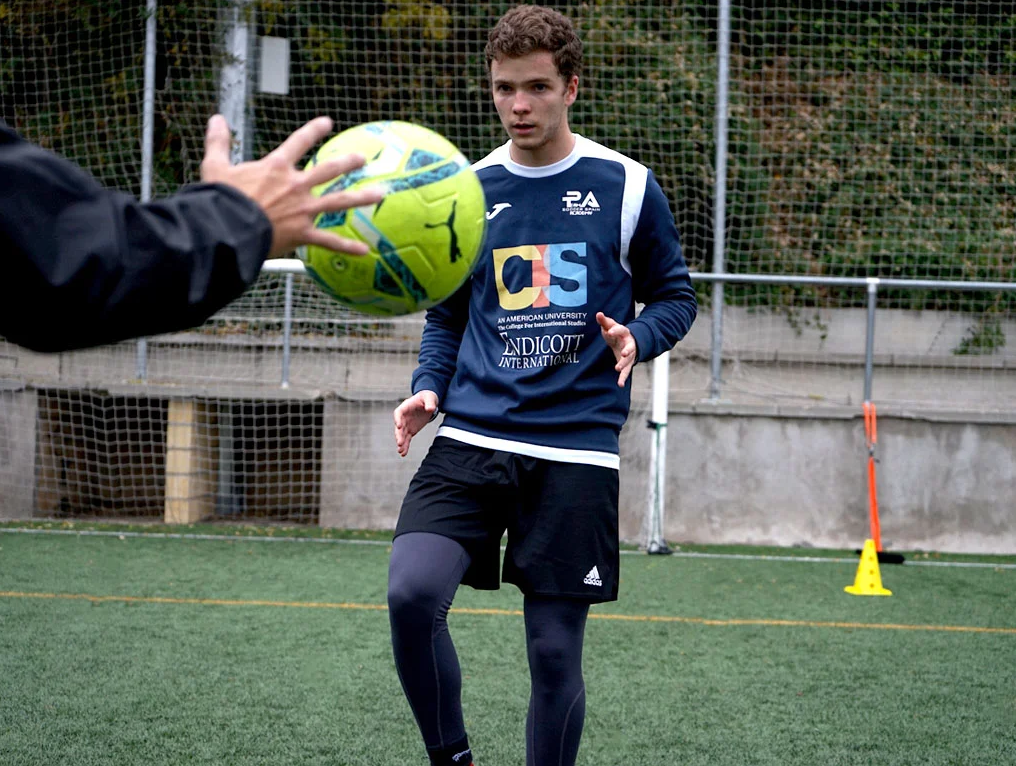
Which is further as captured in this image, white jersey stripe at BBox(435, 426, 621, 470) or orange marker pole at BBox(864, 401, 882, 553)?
orange marker pole at BBox(864, 401, 882, 553)

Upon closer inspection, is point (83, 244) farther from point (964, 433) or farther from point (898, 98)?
point (898, 98)

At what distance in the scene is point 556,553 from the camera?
104 inches

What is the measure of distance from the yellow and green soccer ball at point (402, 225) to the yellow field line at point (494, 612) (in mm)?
3439

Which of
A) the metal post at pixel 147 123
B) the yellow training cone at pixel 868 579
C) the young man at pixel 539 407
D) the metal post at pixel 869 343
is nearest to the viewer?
the young man at pixel 539 407

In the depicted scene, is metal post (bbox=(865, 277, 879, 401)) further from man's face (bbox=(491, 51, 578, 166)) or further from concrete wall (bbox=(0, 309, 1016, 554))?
man's face (bbox=(491, 51, 578, 166))

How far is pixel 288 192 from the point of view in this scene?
1.49 metres

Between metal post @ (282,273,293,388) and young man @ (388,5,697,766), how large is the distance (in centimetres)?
549

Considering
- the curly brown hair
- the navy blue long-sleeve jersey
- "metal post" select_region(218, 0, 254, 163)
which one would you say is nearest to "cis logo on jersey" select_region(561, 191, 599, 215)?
the navy blue long-sleeve jersey

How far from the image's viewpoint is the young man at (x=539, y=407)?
265cm

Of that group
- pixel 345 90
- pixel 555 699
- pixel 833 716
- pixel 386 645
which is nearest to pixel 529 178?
pixel 555 699

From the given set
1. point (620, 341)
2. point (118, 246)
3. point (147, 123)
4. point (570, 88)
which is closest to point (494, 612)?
point (620, 341)

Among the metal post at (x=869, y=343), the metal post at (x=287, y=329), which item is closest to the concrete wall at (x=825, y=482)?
the metal post at (x=869, y=343)

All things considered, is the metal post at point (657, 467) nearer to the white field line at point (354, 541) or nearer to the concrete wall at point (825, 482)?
the white field line at point (354, 541)

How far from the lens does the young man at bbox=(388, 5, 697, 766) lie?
265 cm
